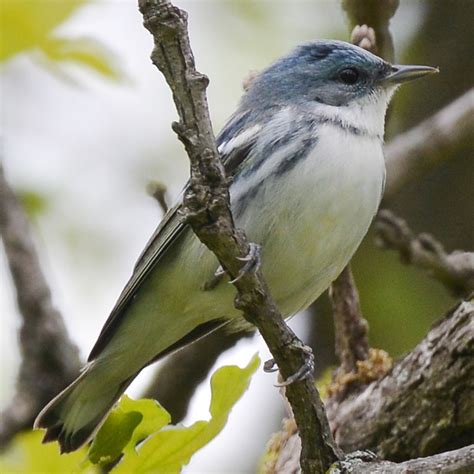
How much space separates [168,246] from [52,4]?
2.98 ft

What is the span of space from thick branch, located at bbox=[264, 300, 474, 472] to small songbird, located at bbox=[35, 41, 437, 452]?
45cm

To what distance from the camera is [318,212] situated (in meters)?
3.42

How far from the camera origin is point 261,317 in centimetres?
274

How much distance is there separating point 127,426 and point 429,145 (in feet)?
8.51

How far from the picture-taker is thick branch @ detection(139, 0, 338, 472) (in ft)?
7.49

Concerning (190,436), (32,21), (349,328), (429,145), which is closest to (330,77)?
(429,145)

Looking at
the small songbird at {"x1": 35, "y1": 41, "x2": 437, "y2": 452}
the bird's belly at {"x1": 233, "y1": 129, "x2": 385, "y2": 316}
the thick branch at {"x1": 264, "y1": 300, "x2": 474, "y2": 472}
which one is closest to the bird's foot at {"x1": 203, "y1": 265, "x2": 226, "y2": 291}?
the small songbird at {"x1": 35, "y1": 41, "x2": 437, "y2": 452}

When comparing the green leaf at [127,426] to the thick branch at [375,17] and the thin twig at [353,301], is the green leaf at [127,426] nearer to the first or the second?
the thin twig at [353,301]

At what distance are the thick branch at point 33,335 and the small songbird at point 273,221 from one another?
Result: 1.63ft

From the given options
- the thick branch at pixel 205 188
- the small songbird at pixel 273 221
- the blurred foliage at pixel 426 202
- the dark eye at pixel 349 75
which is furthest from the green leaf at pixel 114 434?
the blurred foliage at pixel 426 202

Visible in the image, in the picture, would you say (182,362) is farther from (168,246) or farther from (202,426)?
(202,426)

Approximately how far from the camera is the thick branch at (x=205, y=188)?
2.28 meters

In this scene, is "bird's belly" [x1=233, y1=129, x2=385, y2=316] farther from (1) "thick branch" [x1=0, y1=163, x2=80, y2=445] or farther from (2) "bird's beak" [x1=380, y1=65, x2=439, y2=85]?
(1) "thick branch" [x1=0, y1=163, x2=80, y2=445]

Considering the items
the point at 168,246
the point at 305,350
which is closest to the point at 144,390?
the point at 168,246
